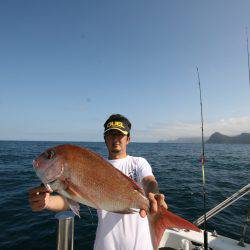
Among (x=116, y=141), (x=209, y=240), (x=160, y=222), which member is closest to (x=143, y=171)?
(x=116, y=141)

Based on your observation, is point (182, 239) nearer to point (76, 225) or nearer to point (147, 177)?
point (147, 177)

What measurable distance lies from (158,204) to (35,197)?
1.45 m

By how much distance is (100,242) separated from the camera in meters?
3.20

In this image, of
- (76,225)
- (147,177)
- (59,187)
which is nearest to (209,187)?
(76,225)

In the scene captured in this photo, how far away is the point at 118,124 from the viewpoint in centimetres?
346

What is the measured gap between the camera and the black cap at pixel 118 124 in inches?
136

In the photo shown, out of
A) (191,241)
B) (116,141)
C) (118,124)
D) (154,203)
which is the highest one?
(118,124)

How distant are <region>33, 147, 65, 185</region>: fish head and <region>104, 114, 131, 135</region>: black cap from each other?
3.42 feet

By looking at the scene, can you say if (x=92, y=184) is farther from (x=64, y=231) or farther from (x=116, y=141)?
(x=64, y=231)

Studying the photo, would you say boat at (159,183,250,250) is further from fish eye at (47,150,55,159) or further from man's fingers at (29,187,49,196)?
fish eye at (47,150,55,159)

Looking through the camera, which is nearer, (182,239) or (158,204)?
(158,204)

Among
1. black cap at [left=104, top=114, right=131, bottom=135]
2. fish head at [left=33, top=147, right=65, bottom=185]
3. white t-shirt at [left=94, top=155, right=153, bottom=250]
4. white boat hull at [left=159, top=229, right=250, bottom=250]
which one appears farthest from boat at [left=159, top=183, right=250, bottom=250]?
fish head at [left=33, top=147, right=65, bottom=185]

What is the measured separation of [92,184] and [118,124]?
1173 mm

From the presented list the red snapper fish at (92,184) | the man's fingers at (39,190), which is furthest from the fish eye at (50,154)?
the man's fingers at (39,190)
